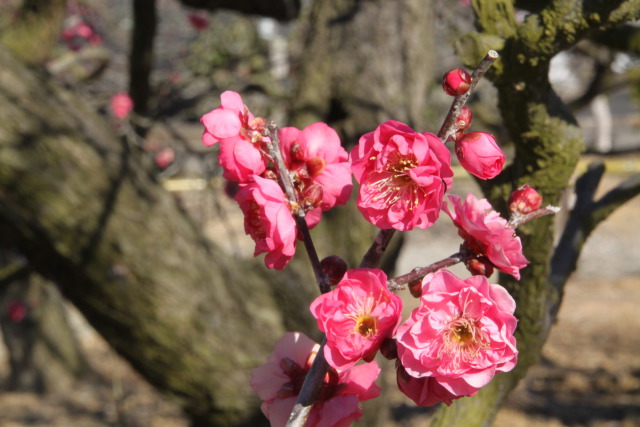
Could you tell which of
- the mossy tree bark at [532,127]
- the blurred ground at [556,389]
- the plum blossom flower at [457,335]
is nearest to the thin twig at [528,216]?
the plum blossom flower at [457,335]

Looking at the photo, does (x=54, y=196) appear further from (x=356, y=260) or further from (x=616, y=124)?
(x=616, y=124)

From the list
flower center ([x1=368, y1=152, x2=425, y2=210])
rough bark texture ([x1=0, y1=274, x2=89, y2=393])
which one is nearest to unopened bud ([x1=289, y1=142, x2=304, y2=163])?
flower center ([x1=368, y1=152, x2=425, y2=210])

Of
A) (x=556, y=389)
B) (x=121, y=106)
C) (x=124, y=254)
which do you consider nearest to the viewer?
(x=124, y=254)

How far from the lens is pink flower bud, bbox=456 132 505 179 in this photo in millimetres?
756

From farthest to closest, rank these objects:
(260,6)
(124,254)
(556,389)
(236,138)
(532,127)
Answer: (556,389) → (260,6) → (124,254) → (532,127) → (236,138)

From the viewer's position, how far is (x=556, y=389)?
560 cm

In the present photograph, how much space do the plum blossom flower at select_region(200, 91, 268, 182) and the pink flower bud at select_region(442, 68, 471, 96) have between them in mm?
217

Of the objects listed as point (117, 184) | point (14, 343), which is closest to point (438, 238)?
point (14, 343)

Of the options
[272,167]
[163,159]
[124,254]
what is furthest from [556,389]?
[272,167]

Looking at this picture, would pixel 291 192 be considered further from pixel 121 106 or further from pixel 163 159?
pixel 163 159

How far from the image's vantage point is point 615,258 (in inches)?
392

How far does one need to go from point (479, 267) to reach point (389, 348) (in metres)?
0.13

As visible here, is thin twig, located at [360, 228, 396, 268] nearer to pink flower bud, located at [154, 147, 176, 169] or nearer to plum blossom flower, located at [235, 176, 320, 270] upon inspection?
plum blossom flower, located at [235, 176, 320, 270]

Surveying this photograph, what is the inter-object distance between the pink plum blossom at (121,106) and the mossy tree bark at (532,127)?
2.81 meters
